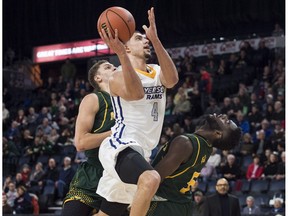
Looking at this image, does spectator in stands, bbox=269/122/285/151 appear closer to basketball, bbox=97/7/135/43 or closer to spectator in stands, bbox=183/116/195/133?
spectator in stands, bbox=183/116/195/133

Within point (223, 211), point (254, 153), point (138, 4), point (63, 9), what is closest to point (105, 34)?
point (138, 4)

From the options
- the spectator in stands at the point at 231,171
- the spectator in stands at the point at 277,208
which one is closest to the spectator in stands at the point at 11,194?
the spectator in stands at the point at 231,171

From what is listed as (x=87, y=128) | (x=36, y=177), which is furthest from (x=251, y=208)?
(x=87, y=128)

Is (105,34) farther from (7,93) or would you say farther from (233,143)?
(7,93)

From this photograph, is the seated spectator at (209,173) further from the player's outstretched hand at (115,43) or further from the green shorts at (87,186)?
the player's outstretched hand at (115,43)

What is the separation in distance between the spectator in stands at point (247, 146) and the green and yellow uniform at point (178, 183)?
8.40m

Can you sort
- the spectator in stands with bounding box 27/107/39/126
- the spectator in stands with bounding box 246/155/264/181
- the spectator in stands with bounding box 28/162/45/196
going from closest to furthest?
the spectator in stands with bounding box 246/155/264/181 → the spectator in stands with bounding box 28/162/45/196 → the spectator in stands with bounding box 27/107/39/126

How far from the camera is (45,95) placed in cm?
2069

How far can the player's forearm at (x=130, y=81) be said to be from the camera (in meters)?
4.92

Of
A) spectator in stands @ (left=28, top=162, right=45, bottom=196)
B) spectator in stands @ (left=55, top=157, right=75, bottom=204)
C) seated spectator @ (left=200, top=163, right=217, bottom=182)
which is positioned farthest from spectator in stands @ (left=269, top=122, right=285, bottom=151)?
spectator in stands @ (left=28, top=162, right=45, bottom=196)

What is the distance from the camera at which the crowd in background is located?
A: 43.2 ft

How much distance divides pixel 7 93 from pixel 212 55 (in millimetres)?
6403

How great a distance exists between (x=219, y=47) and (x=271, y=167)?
7268mm

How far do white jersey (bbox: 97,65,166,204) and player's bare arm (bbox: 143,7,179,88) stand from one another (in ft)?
0.27
